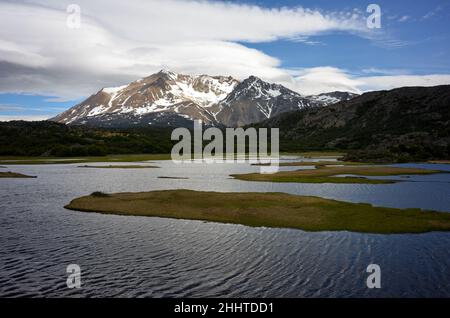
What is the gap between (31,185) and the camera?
87562mm

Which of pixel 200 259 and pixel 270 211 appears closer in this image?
pixel 200 259

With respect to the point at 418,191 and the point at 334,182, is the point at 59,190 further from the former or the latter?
the point at 418,191

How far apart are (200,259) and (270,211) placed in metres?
20.2

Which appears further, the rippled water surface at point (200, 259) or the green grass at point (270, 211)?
the green grass at point (270, 211)

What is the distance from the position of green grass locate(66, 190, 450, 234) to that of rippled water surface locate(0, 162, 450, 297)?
267cm

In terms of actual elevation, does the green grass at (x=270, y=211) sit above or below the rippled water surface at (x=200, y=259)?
above

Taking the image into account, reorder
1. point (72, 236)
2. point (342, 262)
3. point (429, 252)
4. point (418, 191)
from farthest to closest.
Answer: point (418, 191), point (72, 236), point (429, 252), point (342, 262)

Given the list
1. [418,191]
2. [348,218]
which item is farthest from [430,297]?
[418,191]

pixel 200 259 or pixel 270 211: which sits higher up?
pixel 270 211

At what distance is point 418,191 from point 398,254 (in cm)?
4478

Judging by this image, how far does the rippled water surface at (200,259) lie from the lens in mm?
27312

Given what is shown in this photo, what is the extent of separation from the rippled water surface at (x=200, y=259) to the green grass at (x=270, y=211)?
2.67 meters

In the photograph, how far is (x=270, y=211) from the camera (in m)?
52.8

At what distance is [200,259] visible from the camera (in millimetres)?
34188
